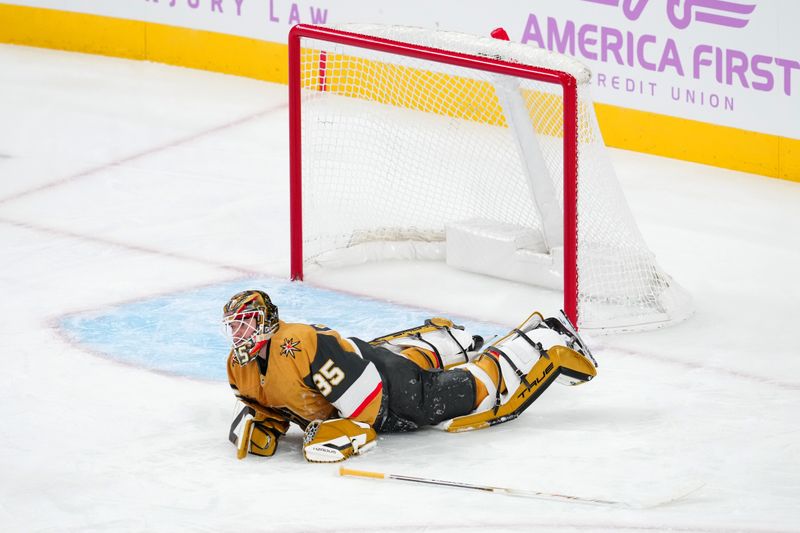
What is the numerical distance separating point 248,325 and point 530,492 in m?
0.95

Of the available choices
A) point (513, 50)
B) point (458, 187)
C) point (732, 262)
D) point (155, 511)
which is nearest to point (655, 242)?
point (732, 262)

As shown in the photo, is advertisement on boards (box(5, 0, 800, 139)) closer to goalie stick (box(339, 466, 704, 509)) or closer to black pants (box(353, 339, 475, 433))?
black pants (box(353, 339, 475, 433))

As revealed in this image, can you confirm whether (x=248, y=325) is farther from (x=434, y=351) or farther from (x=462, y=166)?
(x=462, y=166)

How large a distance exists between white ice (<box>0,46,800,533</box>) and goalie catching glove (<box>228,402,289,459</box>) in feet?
0.11

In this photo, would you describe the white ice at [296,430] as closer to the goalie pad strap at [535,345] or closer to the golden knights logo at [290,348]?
the goalie pad strap at [535,345]

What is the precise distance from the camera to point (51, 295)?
6.99m

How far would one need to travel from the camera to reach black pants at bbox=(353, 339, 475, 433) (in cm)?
520

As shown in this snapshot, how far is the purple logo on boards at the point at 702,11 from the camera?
26.0 ft

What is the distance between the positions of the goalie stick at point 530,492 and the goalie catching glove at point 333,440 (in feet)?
0.18

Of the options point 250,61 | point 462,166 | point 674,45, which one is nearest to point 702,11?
point 674,45

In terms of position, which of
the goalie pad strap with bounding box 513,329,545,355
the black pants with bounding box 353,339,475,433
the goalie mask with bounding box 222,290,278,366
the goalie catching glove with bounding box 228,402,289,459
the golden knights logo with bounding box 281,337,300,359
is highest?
the goalie mask with bounding box 222,290,278,366

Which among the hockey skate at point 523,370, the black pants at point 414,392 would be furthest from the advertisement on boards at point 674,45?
the black pants at point 414,392

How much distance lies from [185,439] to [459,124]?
8.10ft

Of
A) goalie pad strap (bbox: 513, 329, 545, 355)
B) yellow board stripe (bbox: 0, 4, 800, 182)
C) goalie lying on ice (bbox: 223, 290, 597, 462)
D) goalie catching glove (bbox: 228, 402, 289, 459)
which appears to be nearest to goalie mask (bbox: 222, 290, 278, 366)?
goalie lying on ice (bbox: 223, 290, 597, 462)
